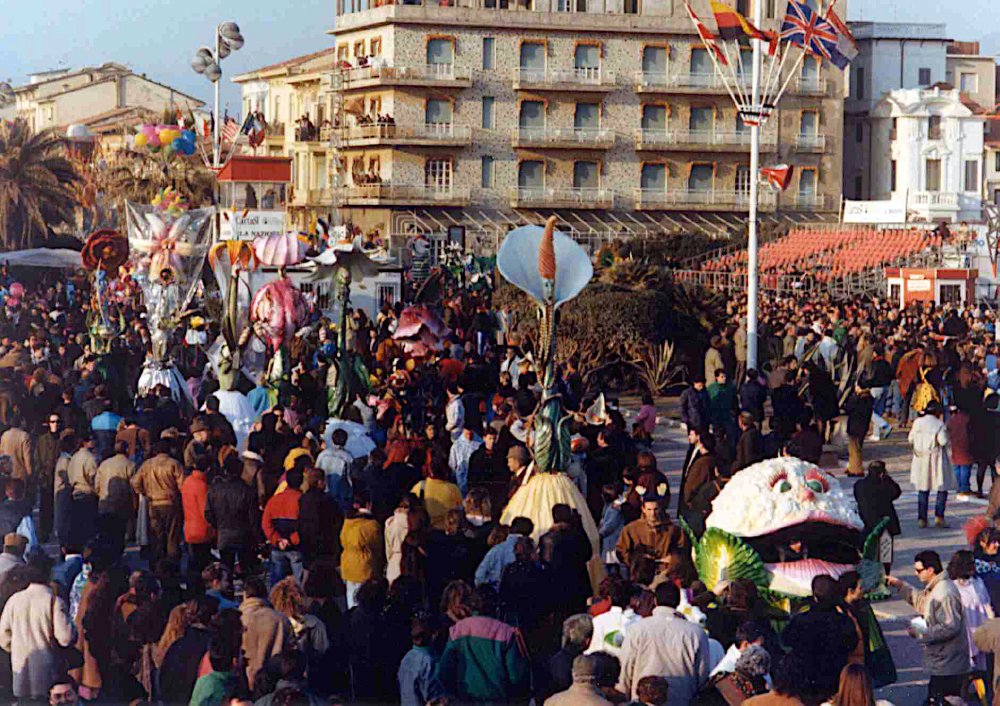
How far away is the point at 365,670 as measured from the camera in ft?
30.6

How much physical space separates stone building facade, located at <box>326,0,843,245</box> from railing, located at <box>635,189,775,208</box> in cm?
6

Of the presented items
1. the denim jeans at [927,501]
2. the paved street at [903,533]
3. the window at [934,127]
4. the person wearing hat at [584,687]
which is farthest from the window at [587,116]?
the person wearing hat at [584,687]

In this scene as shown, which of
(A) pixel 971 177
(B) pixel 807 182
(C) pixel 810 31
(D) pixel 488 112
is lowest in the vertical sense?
(B) pixel 807 182

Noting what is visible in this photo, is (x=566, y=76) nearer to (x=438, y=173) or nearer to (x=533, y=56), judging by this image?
(x=533, y=56)

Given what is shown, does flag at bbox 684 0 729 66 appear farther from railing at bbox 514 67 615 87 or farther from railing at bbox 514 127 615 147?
railing at bbox 514 67 615 87

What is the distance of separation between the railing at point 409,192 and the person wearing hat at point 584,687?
176ft

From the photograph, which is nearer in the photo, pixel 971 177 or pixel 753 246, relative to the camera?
pixel 753 246

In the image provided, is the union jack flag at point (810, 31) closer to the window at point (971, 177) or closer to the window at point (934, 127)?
the window at point (934, 127)

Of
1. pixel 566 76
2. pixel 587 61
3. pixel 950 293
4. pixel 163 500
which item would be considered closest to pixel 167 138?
pixel 950 293

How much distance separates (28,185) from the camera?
5178 centimetres

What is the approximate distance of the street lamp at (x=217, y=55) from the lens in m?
32.3

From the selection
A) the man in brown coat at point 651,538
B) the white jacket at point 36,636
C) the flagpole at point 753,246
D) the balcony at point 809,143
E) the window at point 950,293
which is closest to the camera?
the white jacket at point 36,636

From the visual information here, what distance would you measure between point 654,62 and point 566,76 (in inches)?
130

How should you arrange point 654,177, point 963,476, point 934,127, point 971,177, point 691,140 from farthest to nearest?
point 971,177 < point 934,127 < point 654,177 < point 691,140 < point 963,476
